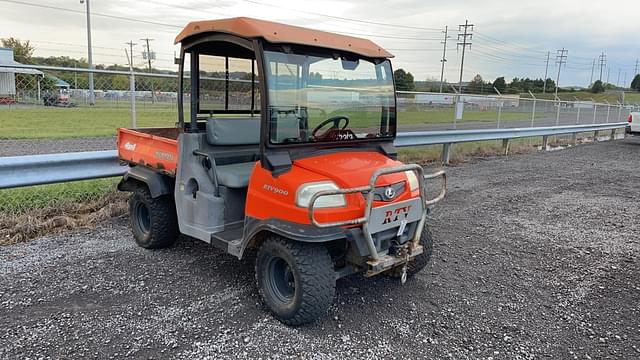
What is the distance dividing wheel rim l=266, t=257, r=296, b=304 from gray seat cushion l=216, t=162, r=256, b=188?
2.47 ft

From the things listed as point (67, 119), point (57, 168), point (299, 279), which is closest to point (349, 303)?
point (299, 279)

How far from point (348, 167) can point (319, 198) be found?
44 centimetres

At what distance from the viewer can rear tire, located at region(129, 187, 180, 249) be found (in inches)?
167

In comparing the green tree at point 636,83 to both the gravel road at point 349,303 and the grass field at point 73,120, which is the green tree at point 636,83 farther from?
the gravel road at point 349,303

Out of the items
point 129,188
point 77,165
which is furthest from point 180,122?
point 77,165

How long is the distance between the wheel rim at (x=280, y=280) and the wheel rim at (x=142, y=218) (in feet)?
6.05

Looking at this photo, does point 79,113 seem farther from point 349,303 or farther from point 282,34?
point 349,303

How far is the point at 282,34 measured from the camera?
10.4 feet

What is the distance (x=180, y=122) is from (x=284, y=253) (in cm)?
177

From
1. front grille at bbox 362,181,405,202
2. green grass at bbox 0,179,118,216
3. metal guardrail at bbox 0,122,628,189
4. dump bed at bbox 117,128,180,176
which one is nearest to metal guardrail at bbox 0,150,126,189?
metal guardrail at bbox 0,122,628,189

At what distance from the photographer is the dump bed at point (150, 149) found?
4.03 m

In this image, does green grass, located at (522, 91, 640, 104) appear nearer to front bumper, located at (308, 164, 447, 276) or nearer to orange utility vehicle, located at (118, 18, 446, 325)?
orange utility vehicle, located at (118, 18, 446, 325)

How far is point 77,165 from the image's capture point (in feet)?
15.7

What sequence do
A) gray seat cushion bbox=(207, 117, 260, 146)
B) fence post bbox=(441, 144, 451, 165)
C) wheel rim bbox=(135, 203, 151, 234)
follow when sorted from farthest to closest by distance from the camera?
fence post bbox=(441, 144, 451, 165) → wheel rim bbox=(135, 203, 151, 234) → gray seat cushion bbox=(207, 117, 260, 146)
